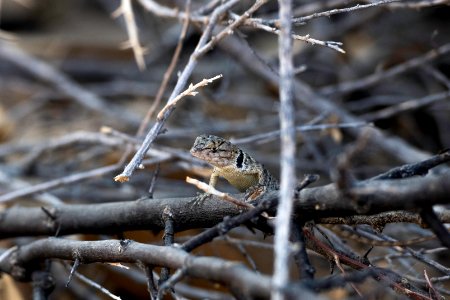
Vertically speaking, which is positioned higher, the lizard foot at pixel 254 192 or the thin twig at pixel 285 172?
the lizard foot at pixel 254 192

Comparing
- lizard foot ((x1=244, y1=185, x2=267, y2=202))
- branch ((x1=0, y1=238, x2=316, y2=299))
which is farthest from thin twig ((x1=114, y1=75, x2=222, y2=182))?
lizard foot ((x1=244, y1=185, x2=267, y2=202))

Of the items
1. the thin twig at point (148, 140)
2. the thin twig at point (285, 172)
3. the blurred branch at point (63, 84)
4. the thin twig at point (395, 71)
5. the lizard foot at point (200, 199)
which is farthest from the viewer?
the blurred branch at point (63, 84)

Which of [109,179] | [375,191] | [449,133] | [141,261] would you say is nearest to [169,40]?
[109,179]

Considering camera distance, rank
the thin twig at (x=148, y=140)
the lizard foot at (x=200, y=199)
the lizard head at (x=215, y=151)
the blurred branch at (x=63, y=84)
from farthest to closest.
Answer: the blurred branch at (x=63, y=84)
the lizard head at (x=215, y=151)
the lizard foot at (x=200, y=199)
the thin twig at (x=148, y=140)

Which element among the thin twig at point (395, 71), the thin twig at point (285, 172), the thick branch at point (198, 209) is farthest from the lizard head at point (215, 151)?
the thin twig at point (395, 71)

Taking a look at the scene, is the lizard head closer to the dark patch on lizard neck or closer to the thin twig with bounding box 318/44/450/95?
the dark patch on lizard neck

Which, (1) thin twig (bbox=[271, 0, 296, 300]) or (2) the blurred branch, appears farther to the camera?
(2) the blurred branch

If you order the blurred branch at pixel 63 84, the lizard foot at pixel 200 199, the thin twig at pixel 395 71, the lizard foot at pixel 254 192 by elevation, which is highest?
the blurred branch at pixel 63 84

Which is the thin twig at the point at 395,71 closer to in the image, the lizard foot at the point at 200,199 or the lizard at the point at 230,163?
the lizard at the point at 230,163
